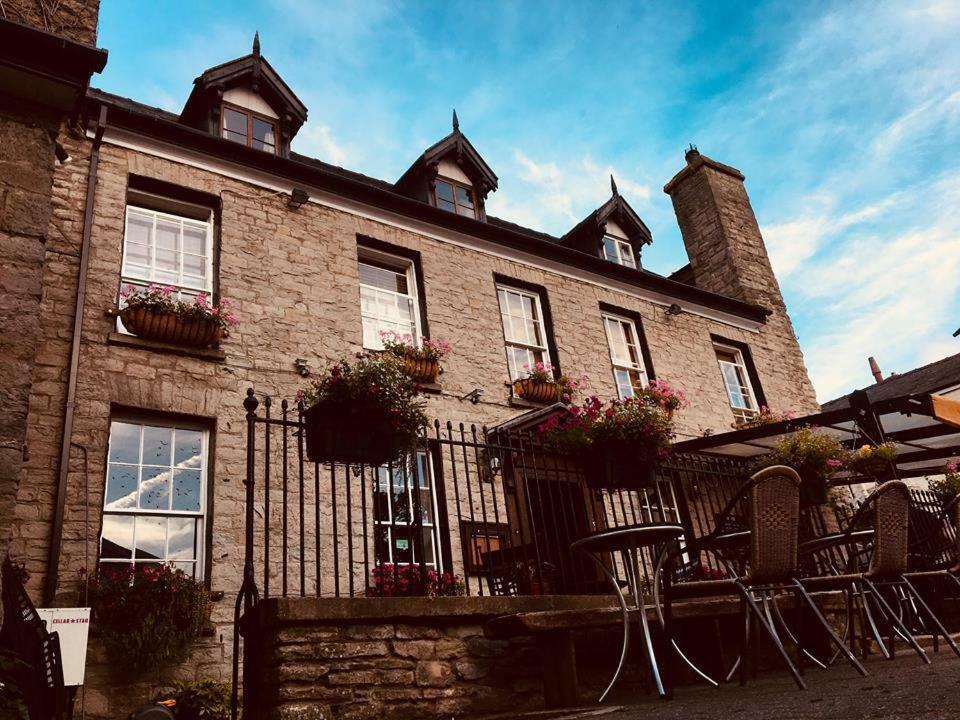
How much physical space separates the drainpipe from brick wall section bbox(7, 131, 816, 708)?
0.07 m

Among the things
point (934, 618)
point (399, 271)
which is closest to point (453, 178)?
point (399, 271)

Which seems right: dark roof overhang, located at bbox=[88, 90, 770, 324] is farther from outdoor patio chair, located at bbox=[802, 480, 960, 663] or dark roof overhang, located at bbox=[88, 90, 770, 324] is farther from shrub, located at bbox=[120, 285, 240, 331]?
outdoor patio chair, located at bbox=[802, 480, 960, 663]

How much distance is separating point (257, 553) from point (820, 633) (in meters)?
4.57

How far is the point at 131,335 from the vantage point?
6.70m

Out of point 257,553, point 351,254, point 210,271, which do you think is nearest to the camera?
point 257,553

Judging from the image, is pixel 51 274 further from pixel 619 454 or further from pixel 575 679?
pixel 575 679

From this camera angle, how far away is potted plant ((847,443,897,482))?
26.8 feet

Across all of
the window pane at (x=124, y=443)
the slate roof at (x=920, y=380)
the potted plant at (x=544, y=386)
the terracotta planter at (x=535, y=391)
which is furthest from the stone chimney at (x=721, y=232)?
the window pane at (x=124, y=443)

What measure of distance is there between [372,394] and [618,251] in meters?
9.33

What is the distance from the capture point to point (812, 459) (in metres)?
8.49

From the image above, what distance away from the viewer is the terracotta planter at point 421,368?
815cm

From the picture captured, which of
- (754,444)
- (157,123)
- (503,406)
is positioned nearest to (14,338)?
(157,123)

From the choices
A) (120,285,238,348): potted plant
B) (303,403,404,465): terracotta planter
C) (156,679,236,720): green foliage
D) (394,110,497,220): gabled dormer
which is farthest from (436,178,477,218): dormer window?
(156,679,236,720): green foliage

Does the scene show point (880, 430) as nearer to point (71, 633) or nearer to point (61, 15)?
point (71, 633)
